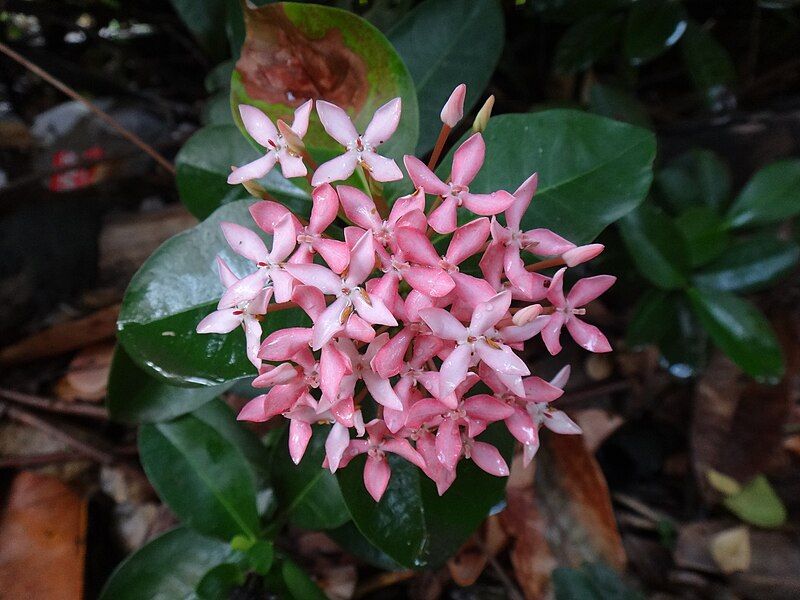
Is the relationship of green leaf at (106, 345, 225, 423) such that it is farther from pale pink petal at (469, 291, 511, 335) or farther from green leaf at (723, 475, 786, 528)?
green leaf at (723, 475, 786, 528)

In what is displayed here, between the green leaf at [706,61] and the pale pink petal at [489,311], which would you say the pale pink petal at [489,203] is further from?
the green leaf at [706,61]

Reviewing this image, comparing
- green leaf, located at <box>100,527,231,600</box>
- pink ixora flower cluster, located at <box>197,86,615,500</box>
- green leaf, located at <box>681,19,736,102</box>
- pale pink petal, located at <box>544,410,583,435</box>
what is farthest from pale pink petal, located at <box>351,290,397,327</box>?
green leaf, located at <box>681,19,736,102</box>

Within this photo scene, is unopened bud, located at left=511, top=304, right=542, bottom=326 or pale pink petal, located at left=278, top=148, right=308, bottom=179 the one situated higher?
pale pink petal, located at left=278, top=148, right=308, bottom=179

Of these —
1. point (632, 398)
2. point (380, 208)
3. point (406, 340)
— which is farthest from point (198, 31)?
point (632, 398)

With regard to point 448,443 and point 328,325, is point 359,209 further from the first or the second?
point 448,443

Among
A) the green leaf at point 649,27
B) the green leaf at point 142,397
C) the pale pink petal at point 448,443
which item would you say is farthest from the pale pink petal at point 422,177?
the green leaf at point 649,27
